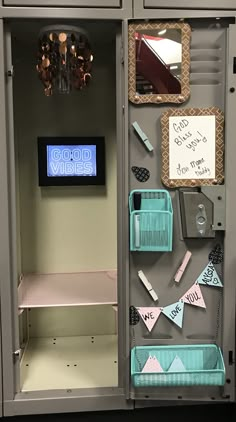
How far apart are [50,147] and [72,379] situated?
1.07 m

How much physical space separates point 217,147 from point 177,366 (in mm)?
830

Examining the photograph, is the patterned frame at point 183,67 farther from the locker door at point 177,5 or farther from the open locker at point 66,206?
the open locker at point 66,206

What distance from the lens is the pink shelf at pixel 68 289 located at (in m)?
1.90

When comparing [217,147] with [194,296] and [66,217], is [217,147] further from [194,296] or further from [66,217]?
[66,217]

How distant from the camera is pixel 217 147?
1.66 metres

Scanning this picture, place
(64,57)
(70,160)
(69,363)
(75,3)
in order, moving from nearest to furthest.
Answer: (75,3)
(64,57)
(69,363)
(70,160)

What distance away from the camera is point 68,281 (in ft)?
7.17

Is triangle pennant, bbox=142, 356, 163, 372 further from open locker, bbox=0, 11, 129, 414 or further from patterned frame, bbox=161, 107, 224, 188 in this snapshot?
patterned frame, bbox=161, 107, 224, 188

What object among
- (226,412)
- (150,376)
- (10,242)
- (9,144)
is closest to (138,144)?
(9,144)

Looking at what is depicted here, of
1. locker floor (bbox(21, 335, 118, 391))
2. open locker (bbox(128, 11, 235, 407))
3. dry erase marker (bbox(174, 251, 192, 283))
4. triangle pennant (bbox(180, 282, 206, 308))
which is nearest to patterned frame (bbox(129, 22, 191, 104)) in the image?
open locker (bbox(128, 11, 235, 407))

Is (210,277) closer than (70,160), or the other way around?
(210,277)

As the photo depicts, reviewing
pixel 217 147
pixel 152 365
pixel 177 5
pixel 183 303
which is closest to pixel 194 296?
pixel 183 303

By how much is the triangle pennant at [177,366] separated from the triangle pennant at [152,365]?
0.04 meters

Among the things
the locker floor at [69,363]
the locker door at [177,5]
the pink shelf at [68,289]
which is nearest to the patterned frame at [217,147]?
the locker door at [177,5]
